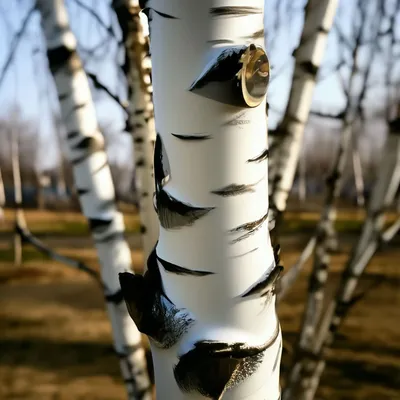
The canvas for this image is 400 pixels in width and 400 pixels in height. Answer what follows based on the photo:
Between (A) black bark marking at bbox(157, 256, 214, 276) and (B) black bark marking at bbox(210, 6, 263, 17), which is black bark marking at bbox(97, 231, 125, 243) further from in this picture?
(B) black bark marking at bbox(210, 6, 263, 17)

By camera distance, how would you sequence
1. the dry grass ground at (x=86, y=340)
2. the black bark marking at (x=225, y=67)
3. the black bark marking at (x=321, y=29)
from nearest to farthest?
the black bark marking at (x=225, y=67) → the black bark marking at (x=321, y=29) → the dry grass ground at (x=86, y=340)

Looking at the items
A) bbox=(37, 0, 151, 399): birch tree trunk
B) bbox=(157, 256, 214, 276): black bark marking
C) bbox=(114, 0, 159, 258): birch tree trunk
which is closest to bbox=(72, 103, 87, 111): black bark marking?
bbox=(37, 0, 151, 399): birch tree trunk

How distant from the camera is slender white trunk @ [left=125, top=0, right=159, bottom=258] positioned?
1.01 meters

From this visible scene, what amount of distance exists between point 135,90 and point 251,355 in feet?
2.41

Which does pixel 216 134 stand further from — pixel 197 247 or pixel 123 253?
pixel 123 253

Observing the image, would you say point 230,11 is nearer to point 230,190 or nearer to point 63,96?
point 230,190

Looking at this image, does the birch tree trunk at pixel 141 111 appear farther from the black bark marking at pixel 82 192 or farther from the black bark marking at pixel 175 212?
the black bark marking at pixel 175 212

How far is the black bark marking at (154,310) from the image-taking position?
47 centimetres

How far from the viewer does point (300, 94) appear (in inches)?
40.8

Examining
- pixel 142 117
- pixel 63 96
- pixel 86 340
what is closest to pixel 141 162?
pixel 142 117

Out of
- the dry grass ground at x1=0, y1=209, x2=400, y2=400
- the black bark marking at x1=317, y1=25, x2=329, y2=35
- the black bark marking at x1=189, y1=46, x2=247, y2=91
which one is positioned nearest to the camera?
the black bark marking at x1=189, y1=46, x2=247, y2=91

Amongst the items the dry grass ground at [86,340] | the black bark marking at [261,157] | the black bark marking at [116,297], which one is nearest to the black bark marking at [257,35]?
the black bark marking at [261,157]

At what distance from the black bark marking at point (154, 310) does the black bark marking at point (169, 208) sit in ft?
0.24

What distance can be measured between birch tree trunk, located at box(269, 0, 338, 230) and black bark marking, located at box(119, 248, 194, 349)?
47 centimetres
